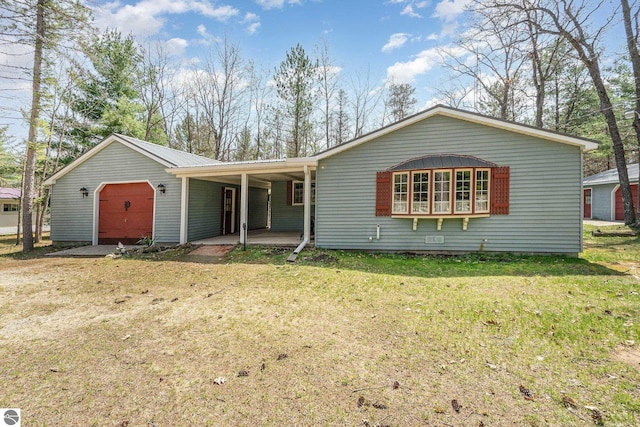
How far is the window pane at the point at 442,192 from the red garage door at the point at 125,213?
9943 millimetres

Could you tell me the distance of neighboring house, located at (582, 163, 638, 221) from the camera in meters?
18.2

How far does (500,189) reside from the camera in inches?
320

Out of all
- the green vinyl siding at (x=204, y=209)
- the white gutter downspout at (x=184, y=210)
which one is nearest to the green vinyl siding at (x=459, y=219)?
the white gutter downspout at (x=184, y=210)

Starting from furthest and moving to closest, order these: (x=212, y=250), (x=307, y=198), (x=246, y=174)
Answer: (x=246, y=174)
(x=212, y=250)
(x=307, y=198)

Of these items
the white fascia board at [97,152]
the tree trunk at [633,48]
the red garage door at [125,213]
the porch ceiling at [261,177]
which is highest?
the tree trunk at [633,48]

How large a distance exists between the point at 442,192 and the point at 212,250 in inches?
282

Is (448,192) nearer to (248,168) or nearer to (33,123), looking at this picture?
(248,168)

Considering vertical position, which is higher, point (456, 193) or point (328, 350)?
point (456, 193)

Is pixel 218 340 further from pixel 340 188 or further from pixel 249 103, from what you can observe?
pixel 249 103

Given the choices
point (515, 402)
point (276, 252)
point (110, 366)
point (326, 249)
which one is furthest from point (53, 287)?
point (515, 402)

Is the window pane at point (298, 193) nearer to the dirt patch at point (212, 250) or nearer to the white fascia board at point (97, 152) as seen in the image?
the dirt patch at point (212, 250)

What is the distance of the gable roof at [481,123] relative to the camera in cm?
755

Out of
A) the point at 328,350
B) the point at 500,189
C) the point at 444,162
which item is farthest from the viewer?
the point at 444,162

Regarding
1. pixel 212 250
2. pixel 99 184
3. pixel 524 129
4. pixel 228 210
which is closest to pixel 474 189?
pixel 524 129
